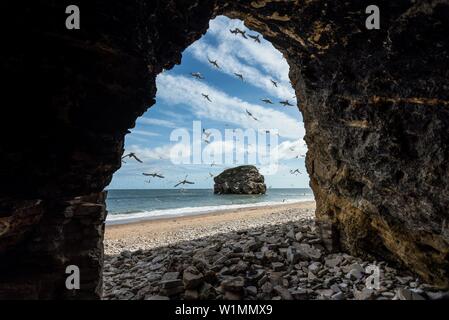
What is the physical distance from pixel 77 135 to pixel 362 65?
7.21 meters

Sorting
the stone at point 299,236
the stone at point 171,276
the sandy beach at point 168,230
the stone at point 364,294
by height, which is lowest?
the sandy beach at point 168,230

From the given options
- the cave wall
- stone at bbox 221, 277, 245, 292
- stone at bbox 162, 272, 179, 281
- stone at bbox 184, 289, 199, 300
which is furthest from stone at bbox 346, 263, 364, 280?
stone at bbox 162, 272, 179, 281

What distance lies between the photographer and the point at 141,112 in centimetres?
666

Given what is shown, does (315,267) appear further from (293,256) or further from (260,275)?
(260,275)

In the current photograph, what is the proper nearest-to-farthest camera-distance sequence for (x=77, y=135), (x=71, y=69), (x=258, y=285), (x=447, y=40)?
(x=447, y=40) < (x=71, y=69) < (x=77, y=135) < (x=258, y=285)

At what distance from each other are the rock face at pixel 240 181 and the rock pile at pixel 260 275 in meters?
66.9

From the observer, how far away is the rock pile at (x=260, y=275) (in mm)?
5750

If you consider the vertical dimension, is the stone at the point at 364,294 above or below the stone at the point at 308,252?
below

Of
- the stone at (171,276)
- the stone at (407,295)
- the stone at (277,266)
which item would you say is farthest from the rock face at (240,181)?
the stone at (407,295)

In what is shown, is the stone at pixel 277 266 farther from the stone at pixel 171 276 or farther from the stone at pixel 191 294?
Answer: the stone at pixel 171 276

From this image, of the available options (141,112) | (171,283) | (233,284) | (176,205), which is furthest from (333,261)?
(176,205)
